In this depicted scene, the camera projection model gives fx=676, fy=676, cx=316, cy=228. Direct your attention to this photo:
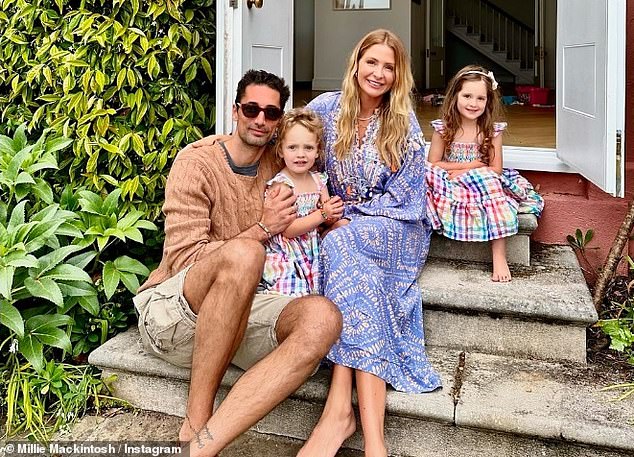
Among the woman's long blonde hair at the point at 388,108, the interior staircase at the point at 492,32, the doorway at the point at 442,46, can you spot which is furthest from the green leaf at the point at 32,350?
the interior staircase at the point at 492,32

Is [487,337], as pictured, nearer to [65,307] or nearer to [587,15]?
[587,15]

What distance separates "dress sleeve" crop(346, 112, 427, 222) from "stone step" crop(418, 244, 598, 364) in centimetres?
27

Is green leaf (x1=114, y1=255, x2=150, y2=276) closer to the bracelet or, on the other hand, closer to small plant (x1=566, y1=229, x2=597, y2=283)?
the bracelet

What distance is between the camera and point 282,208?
205 cm

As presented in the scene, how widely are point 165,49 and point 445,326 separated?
56.3 inches

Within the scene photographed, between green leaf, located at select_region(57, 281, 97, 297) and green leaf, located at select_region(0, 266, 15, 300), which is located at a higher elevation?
green leaf, located at select_region(0, 266, 15, 300)

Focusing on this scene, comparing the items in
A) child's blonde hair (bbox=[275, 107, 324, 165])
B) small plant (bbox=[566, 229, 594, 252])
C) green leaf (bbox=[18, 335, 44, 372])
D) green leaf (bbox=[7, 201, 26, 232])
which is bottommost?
green leaf (bbox=[18, 335, 44, 372])

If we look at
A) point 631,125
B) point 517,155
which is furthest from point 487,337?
point 631,125

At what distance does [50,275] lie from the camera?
84.2 inches

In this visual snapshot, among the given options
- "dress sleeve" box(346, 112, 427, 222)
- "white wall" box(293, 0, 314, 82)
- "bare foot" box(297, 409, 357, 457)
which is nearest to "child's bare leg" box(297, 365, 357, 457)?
"bare foot" box(297, 409, 357, 457)

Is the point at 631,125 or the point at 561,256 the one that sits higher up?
the point at 631,125

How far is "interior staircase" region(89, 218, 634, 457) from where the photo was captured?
178cm

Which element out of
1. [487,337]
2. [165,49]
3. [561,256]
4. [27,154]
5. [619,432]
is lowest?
[619,432]

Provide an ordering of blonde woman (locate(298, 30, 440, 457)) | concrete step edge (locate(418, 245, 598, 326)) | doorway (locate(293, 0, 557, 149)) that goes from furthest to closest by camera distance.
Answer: doorway (locate(293, 0, 557, 149))
concrete step edge (locate(418, 245, 598, 326))
blonde woman (locate(298, 30, 440, 457))
